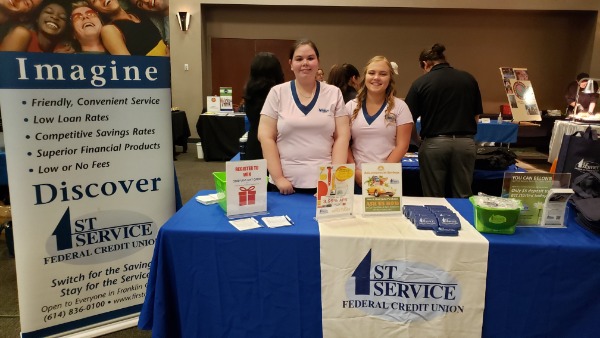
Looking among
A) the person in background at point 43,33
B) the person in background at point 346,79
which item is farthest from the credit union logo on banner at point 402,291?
the person in background at point 346,79

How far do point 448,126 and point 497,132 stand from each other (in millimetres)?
2926

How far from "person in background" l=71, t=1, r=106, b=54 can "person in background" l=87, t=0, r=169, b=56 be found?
0.07ft

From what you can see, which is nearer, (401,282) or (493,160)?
(401,282)

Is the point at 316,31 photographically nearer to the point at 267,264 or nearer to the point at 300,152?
the point at 300,152

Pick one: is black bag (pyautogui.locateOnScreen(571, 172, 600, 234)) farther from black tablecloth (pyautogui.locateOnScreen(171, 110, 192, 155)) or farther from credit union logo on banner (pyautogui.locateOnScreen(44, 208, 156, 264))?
black tablecloth (pyautogui.locateOnScreen(171, 110, 192, 155))

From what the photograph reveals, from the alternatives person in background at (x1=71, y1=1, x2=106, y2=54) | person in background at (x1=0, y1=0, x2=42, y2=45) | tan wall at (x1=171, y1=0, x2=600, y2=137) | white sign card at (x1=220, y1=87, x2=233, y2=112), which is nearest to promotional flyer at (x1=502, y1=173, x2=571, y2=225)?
person in background at (x1=71, y1=1, x2=106, y2=54)

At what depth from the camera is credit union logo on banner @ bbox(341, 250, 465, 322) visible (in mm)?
1335

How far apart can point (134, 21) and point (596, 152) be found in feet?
6.33

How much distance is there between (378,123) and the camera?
188 centimetres

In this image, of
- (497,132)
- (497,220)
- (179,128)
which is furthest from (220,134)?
(497,220)

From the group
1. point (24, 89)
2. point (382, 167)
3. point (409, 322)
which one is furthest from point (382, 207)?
point (24, 89)

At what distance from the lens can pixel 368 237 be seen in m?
1.33

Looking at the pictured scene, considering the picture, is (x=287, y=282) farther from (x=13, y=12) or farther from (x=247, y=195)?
(x=13, y=12)

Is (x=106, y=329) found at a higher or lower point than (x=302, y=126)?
lower
